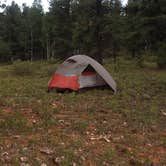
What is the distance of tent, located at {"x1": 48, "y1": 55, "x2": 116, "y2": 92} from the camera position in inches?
542

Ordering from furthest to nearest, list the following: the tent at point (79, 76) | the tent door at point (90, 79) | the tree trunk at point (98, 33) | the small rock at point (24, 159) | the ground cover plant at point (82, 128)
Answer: the tree trunk at point (98, 33) → the tent door at point (90, 79) → the tent at point (79, 76) → the ground cover plant at point (82, 128) → the small rock at point (24, 159)

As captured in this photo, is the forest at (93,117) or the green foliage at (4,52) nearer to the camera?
the forest at (93,117)

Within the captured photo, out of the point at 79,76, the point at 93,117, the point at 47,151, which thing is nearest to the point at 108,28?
the point at 79,76

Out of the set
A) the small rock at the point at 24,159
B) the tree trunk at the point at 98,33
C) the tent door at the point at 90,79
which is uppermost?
the tree trunk at the point at 98,33

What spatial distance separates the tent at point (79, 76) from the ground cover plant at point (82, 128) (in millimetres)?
629

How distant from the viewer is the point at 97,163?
6070mm

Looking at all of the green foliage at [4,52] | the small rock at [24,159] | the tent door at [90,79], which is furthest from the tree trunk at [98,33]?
the green foliage at [4,52]

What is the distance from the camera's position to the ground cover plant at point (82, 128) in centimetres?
624

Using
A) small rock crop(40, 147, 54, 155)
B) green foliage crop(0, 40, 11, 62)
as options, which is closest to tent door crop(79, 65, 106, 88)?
small rock crop(40, 147, 54, 155)

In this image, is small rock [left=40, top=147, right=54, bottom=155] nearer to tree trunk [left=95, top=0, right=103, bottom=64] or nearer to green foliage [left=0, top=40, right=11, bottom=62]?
tree trunk [left=95, top=0, right=103, bottom=64]

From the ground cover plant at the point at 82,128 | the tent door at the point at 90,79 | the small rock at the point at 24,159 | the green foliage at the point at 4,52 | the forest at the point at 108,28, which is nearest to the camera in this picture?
the small rock at the point at 24,159

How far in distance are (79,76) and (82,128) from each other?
5838 millimetres

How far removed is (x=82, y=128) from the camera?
26.7 ft

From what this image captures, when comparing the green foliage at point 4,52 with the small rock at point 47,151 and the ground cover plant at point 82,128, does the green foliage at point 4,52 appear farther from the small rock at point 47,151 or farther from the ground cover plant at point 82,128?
the small rock at point 47,151
